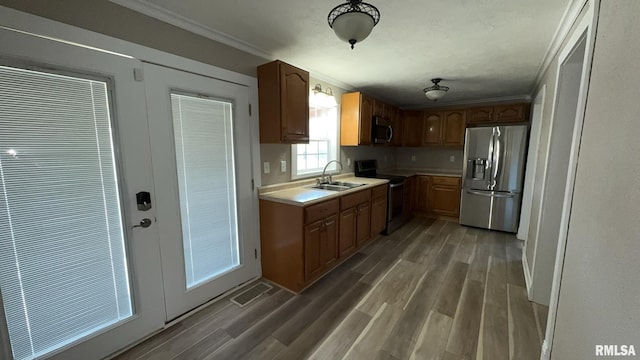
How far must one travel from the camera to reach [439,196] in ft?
15.8

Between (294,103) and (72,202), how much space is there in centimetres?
185

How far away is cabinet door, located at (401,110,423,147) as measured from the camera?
5156mm

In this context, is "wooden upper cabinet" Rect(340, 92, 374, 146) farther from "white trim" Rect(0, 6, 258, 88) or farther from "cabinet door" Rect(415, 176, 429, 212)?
"white trim" Rect(0, 6, 258, 88)

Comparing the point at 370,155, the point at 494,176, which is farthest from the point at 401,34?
the point at 494,176

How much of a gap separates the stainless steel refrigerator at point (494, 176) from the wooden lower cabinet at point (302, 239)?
2.64 metres

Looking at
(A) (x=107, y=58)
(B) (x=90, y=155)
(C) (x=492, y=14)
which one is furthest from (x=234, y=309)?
(C) (x=492, y=14)

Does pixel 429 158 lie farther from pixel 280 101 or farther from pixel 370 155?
pixel 280 101

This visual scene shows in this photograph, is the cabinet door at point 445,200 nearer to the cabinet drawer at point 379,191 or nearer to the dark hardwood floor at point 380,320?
the cabinet drawer at point 379,191

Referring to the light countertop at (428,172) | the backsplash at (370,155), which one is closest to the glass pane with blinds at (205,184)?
the backsplash at (370,155)

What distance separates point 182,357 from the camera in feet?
5.34

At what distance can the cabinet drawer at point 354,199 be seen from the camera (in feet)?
9.29

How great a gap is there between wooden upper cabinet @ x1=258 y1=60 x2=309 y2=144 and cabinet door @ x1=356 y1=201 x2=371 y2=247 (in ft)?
4.34

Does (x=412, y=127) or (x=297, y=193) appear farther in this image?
(x=412, y=127)

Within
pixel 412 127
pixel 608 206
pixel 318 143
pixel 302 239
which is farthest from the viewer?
pixel 412 127
